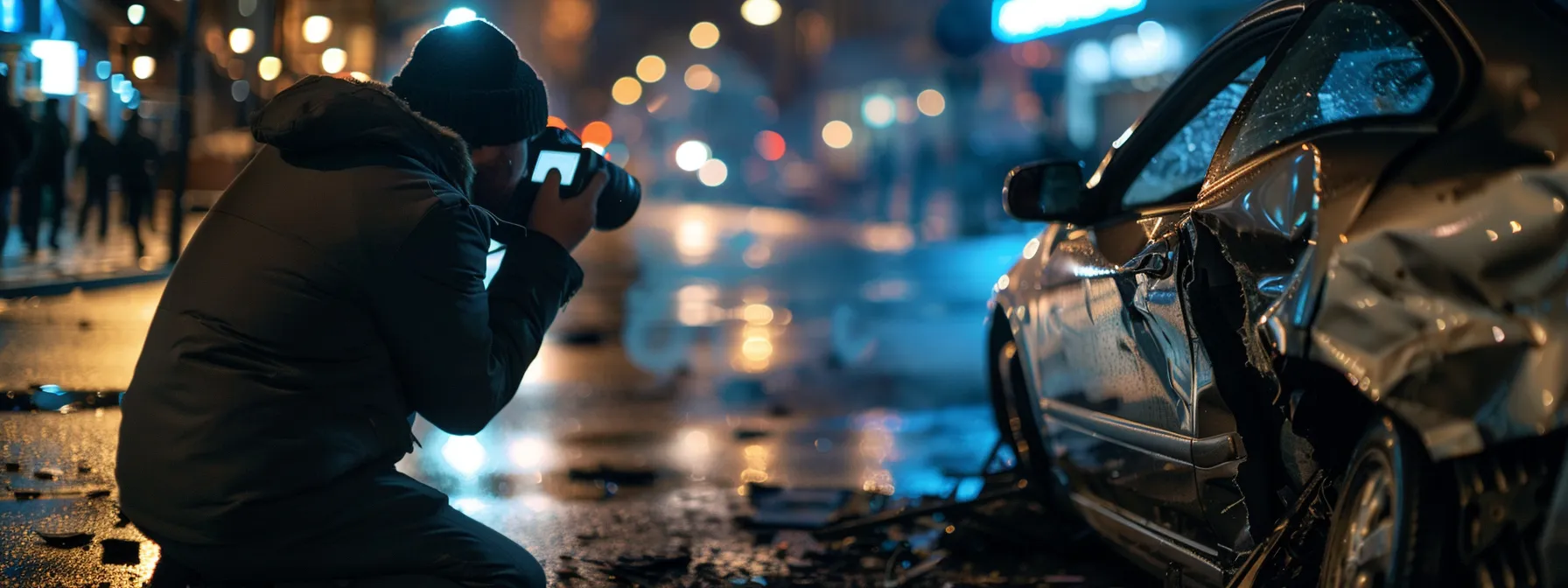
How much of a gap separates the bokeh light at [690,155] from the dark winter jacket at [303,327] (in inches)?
2820

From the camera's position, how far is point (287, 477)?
2924mm

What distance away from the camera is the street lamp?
65.3ft

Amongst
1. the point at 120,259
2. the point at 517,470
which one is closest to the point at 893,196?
the point at 120,259

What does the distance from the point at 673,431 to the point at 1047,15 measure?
536 inches

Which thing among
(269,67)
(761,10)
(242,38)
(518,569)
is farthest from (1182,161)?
(761,10)

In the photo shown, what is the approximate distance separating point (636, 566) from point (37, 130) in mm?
13864

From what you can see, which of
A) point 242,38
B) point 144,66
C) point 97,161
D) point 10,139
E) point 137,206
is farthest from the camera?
point 242,38

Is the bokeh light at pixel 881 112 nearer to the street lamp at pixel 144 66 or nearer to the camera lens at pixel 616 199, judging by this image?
the street lamp at pixel 144 66

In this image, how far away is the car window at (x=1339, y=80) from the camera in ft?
9.67

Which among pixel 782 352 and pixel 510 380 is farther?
pixel 782 352

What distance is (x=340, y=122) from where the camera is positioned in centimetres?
293

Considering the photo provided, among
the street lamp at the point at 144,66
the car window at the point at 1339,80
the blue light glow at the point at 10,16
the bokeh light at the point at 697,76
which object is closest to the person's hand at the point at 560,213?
the car window at the point at 1339,80

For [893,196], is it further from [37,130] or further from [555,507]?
[555,507]

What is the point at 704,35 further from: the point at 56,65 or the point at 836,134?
the point at 56,65
